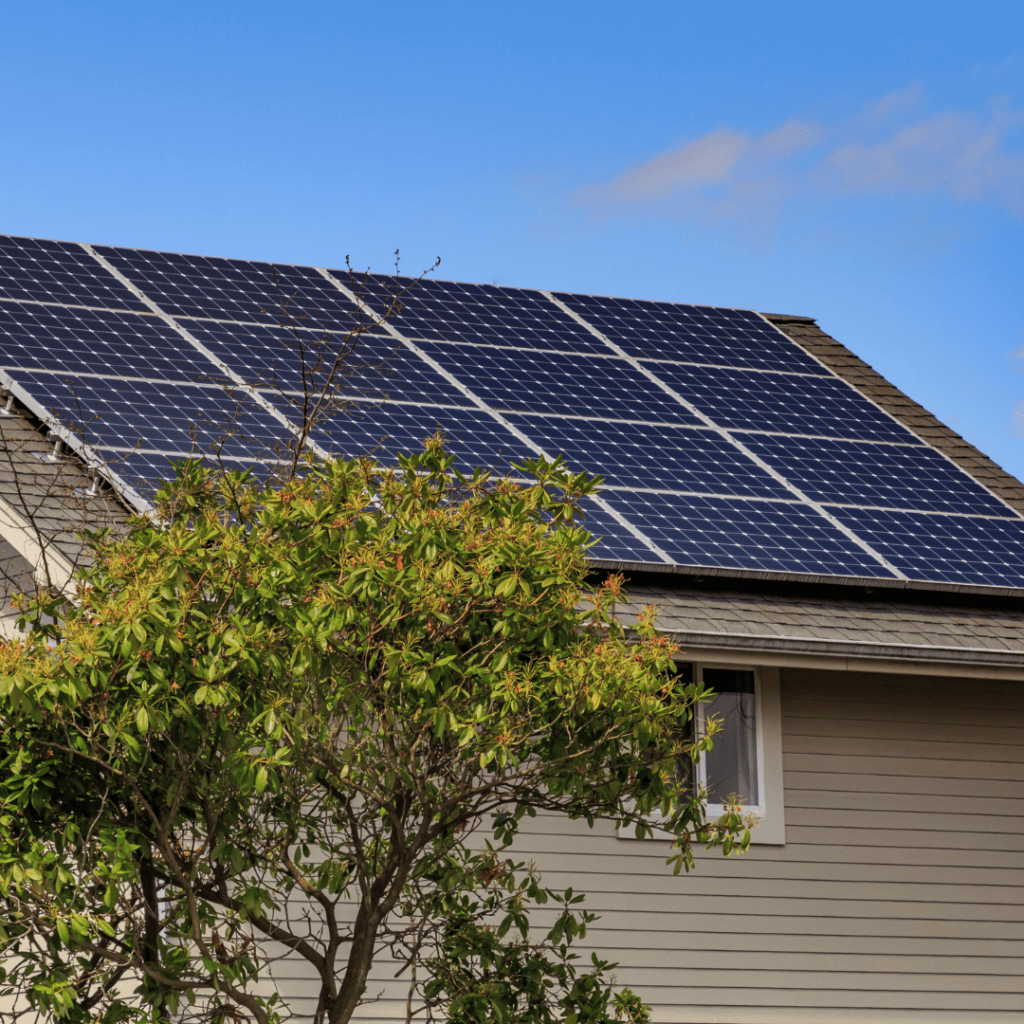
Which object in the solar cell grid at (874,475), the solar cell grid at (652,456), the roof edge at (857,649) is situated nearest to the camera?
the roof edge at (857,649)

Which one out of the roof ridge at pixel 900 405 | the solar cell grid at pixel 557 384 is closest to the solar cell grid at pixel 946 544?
the roof ridge at pixel 900 405

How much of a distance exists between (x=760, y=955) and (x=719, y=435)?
5.14m

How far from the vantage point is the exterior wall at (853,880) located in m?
11.5

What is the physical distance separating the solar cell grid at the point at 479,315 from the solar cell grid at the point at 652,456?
7.30ft

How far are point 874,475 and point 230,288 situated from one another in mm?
7011

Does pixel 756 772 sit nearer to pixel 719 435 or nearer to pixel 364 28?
pixel 719 435

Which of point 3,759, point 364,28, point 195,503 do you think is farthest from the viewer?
point 364,28

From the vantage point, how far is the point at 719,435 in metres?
14.4

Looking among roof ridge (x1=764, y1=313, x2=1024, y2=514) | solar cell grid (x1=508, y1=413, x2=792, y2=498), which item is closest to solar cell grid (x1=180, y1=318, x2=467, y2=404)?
solar cell grid (x1=508, y1=413, x2=792, y2=498)

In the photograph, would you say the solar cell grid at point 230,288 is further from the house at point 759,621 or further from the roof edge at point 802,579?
the roof edge at point 802,579

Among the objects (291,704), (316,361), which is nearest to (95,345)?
(316,361)

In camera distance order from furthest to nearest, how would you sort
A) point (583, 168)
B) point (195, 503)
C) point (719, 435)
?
point (583, 168) < point (719, 435) < point (195, 503)

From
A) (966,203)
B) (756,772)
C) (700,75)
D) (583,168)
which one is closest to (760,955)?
(756,772)

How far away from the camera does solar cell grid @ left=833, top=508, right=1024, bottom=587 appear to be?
496 inches
